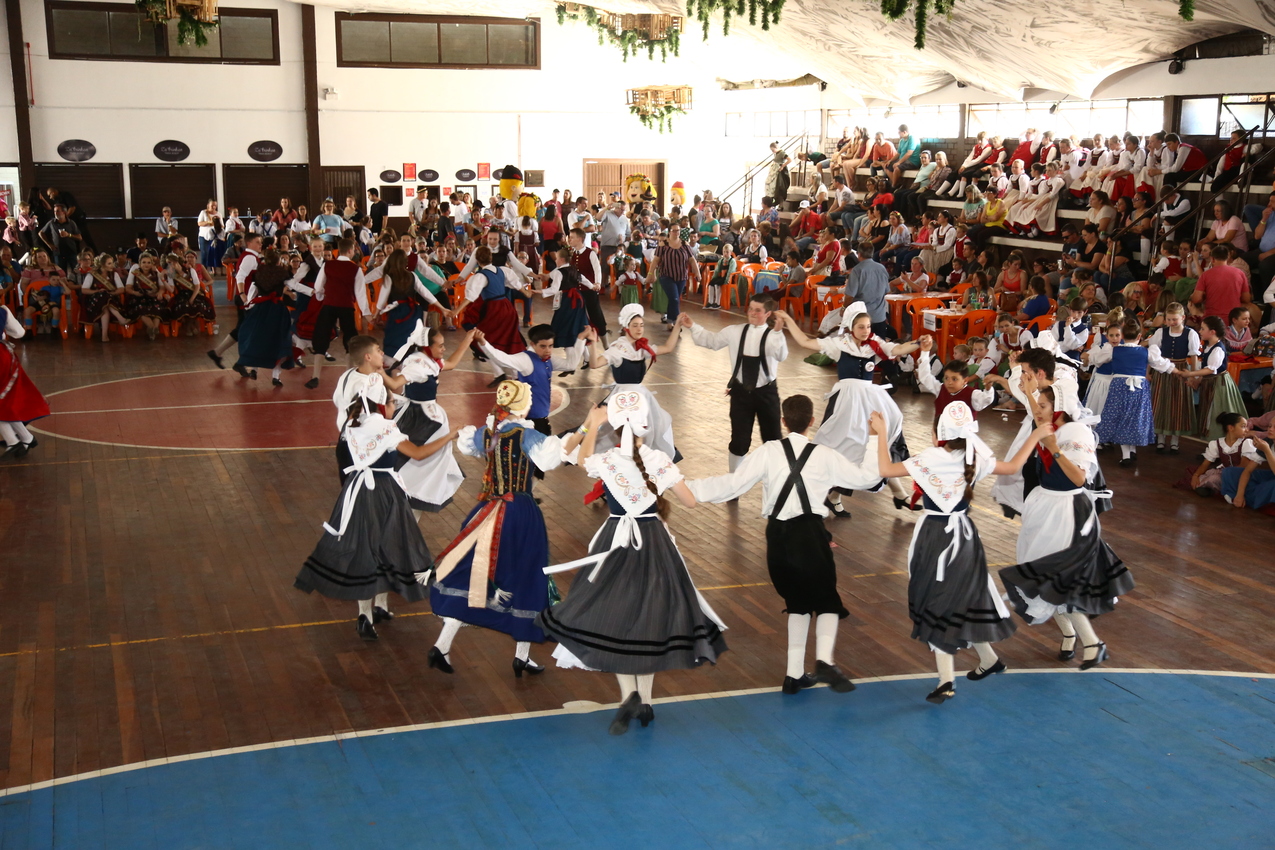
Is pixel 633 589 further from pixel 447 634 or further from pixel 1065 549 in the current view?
pixel 1065 549

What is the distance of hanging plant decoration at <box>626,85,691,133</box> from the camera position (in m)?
29.0

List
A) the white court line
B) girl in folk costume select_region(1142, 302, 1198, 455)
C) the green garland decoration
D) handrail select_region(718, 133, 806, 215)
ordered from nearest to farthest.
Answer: the white court line < girl in folk costume select_region(1142, 302, 1198, 455) < handrail select_region(718, 133, 806, 215) < the green garland decoration

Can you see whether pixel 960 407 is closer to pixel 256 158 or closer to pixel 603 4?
pixel 603 4

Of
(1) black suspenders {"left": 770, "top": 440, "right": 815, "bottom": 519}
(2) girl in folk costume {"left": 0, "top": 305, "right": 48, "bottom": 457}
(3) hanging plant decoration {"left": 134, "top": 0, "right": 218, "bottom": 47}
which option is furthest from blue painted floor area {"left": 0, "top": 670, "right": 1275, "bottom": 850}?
(3) hanging plant decoration {"left": 134, "top": 0, "right": 218, "bottom": 47}

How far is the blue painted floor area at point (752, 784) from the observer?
4.60 metres

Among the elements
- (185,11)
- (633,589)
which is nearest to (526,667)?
(633,589)

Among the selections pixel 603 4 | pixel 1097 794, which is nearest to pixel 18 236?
pixel 603 4

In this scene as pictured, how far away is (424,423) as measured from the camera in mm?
8469

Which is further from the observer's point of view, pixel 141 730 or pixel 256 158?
pixel 256 158

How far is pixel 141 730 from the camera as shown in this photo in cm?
541

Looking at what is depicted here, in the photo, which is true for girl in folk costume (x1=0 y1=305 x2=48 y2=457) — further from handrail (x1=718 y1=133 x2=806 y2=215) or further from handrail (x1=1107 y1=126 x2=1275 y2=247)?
handrail (x1=718 y1=133 x2=806 y2=215)

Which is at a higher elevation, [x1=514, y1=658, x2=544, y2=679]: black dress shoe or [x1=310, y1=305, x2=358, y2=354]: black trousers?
[x1=310, y1=305, x2=358, y2=354]: black trousers

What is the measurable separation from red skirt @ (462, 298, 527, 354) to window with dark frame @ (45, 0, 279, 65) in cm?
1568

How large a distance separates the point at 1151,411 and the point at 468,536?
722 centimetres
